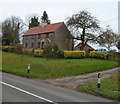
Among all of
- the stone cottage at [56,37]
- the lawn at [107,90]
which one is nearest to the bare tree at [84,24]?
the stone cottage at [56,37]

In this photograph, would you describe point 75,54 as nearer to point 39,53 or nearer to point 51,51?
point 51,51

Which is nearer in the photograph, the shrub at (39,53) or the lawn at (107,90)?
the lawn at (107,90)

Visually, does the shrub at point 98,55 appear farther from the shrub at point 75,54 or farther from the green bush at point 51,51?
the green bush at point 51,51

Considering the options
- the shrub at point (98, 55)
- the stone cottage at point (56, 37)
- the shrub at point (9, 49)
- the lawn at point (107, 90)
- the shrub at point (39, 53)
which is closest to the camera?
the lawn at point (107, 90)

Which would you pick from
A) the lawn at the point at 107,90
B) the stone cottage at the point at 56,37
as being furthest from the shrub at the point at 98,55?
the lawn at the point at 107,90

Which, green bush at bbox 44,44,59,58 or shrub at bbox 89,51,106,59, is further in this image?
shrub at bbox 89,51,106,59

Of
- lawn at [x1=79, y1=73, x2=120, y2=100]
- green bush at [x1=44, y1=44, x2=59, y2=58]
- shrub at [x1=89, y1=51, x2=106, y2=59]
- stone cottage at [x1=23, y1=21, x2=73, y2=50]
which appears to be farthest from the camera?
stone cottage at [x1=23, y1=21, x2=73, y2=50]

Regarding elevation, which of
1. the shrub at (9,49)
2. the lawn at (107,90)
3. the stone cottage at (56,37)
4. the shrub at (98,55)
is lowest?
the lawn at (107,90)

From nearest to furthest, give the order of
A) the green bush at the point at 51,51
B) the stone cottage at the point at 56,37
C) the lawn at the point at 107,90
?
the lawn at the point at 107,90 → the green bush at the point at 51,51 → the stone cottage at the point at 56,37

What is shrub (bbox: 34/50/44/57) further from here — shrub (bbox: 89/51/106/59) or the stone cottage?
the stone cottage

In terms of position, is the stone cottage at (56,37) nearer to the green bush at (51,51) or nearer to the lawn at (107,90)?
the green bush at (51,51)

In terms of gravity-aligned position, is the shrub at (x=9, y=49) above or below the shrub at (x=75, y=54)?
above

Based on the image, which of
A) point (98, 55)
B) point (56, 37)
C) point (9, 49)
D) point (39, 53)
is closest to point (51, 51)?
point (39, 53)

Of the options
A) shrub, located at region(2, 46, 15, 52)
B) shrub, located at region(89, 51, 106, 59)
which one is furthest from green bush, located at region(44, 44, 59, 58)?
shrub, located at region(2, 46, 15, 52)
